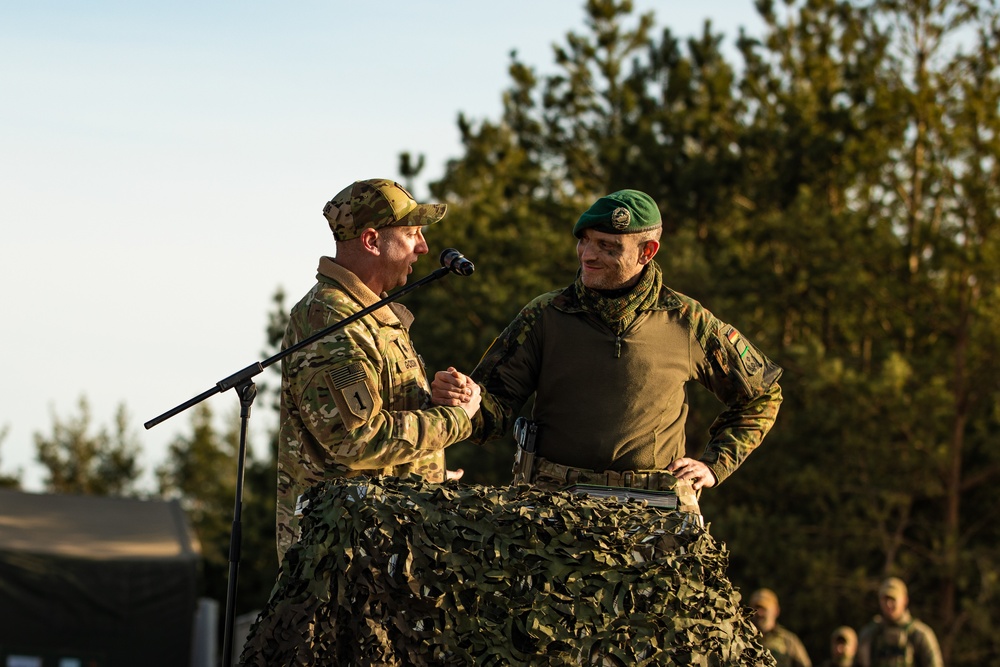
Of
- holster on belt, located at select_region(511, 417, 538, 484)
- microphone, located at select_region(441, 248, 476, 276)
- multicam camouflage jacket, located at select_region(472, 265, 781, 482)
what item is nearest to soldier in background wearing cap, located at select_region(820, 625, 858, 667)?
multicam camouflage jacket, located at select_region(472, 265, 781, 482)

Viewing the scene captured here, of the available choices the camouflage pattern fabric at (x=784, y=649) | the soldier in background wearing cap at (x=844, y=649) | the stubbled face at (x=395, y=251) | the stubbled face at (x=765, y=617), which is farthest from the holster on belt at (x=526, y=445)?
the soldier in background wearing cap at (x=844, y=649)

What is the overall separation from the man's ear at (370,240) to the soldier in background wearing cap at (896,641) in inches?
370

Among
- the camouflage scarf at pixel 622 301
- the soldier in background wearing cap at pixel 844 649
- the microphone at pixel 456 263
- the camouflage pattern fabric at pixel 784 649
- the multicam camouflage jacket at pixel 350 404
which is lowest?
the soldier in background wearing cap at pixel 844 649

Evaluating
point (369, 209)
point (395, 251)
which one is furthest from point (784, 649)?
point (369, 209)

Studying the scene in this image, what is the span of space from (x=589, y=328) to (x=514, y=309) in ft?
60.6

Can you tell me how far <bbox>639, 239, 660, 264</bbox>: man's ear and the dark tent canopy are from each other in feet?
32.5

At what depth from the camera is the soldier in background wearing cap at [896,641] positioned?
13031mm

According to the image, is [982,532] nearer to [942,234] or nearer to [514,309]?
[942,234]

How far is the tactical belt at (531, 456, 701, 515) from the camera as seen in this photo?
512cm

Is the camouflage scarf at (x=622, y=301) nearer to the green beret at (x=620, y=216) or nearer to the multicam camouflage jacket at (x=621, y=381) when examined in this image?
the multicam camouflage jacket at (x=621, y=381)

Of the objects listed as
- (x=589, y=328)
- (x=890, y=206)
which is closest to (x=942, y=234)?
(x=890, y=206)

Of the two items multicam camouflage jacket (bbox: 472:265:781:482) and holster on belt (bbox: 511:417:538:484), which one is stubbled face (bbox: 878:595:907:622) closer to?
multicam camouflage jacket (bbox: 472:265:781:482)

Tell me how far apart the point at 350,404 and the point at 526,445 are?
2.77 ft

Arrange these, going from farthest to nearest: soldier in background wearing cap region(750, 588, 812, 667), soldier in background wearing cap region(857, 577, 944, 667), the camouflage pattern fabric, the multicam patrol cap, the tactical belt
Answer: the camouflage pattern fabric → soldier in background wearing cap region(750, 588, 812, 667) → soldier in background wearing cap region(857, 577, 944, 667) → the tactical belt → the multicam patrol cap
